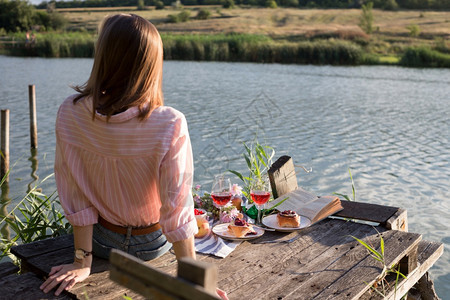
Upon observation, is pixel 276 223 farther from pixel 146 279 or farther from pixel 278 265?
pixel 146 279

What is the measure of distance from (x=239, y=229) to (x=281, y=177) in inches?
34.5

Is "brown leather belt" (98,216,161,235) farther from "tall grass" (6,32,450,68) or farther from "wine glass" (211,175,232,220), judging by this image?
"tall grass" (6,32,450,68)

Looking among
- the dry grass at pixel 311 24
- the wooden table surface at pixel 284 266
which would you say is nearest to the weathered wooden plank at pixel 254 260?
the wooden table surface at pixel 284 266

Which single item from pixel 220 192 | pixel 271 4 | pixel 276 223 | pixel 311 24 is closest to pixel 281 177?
pixel 276 223

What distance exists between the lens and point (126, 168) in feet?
6.97

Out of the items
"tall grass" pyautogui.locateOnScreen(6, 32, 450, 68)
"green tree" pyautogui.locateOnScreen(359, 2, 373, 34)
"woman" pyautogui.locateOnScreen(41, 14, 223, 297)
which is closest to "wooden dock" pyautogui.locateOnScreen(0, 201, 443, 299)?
"woman" pyautogui.locateOnScreen(41, 14, 223, 297)

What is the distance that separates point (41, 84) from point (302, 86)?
929 cm

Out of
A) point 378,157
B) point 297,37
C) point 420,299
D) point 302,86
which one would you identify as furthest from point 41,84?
point 297,37

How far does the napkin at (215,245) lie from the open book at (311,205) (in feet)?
2.03

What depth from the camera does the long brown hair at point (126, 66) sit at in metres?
1.92

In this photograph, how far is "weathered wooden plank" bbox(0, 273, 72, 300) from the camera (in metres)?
2.12

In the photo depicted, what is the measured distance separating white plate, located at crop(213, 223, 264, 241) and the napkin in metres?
0.03

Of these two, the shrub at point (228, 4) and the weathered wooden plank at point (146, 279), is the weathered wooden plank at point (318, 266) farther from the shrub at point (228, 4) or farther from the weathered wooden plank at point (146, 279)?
the shrub at point (228, 4)

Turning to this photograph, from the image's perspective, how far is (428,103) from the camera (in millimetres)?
15914
